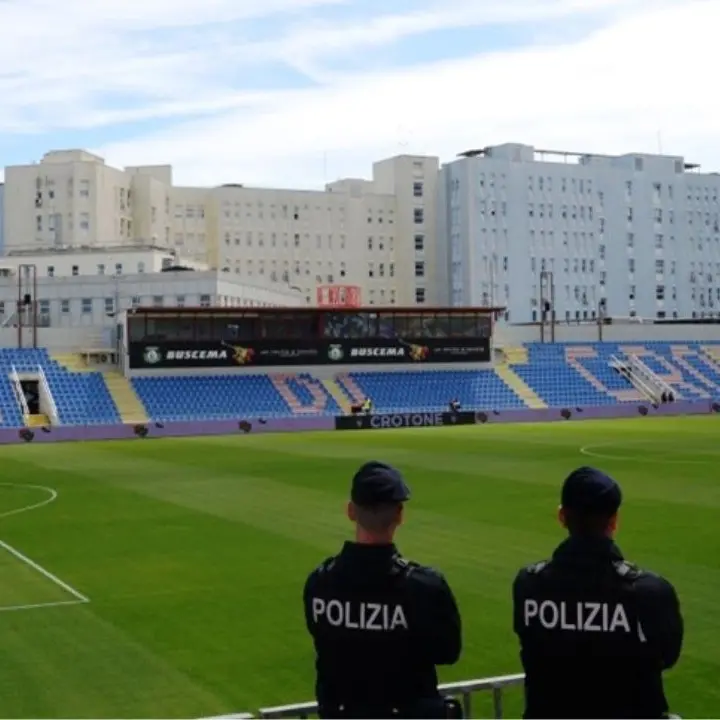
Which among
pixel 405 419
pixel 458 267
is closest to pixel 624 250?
pixel 458 267

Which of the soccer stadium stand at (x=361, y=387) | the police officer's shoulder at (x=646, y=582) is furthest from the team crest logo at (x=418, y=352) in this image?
the police officer's shoulder at (x=646, y=582)

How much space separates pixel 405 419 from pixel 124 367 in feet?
55.1

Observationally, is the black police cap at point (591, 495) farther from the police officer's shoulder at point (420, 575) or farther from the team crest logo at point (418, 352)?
the team crest logo at point (418, 352)

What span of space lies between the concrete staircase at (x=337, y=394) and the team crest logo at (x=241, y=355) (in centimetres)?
469

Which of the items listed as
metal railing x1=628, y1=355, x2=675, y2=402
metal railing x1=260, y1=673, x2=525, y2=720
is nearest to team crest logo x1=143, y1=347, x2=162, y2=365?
metal railing x1=628, y1=355, x2=675, y2=402

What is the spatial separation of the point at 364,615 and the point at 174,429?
174ft

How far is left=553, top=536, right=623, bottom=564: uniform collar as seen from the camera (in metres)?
5.38

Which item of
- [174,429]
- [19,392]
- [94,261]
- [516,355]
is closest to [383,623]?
[174,429]

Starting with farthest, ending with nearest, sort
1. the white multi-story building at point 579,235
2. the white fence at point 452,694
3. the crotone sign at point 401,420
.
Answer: the white multi-story building at point 579,235
the crotone sign at point 401,420
the white fence at point 452,694

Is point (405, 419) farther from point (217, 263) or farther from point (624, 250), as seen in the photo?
point (624, 250)

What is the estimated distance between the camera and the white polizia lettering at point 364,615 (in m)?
5.43

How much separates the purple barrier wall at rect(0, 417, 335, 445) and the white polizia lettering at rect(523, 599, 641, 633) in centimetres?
5156

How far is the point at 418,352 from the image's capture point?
7250 cm

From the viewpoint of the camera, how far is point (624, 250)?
13212cm
